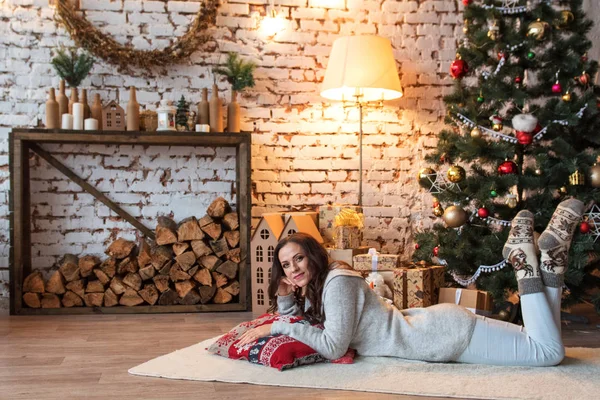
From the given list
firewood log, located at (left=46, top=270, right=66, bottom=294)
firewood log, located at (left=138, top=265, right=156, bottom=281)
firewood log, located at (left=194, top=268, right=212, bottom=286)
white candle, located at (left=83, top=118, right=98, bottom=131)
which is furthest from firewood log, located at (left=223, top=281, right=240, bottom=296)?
white candle, located at (left=83, top=118, right=98, bottom=131)

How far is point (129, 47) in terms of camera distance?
4.44m

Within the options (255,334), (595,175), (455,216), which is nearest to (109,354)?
(255,334)

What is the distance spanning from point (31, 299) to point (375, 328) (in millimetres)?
2361

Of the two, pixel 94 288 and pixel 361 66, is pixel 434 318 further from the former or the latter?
pixel 94 288

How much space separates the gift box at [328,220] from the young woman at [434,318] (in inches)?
53.7

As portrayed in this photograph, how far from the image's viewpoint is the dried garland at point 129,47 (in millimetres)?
4266

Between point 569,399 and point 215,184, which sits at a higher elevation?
point 215,184

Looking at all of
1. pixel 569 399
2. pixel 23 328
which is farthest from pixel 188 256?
pixel 569 399

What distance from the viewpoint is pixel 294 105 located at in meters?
4.65

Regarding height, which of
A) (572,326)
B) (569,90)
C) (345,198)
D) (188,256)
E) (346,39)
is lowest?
(572,326)

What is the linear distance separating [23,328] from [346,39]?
247 centimetres

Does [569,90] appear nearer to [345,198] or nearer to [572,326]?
[572,326]

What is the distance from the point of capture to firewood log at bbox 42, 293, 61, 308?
14.0 ft

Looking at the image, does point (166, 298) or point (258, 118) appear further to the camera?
point (258, 118)
